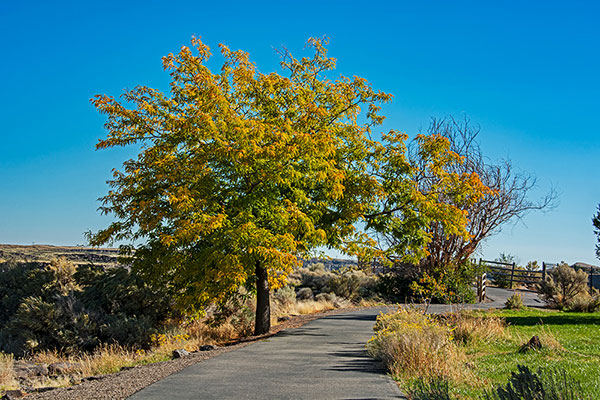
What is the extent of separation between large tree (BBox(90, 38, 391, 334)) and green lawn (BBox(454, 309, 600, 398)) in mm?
4866

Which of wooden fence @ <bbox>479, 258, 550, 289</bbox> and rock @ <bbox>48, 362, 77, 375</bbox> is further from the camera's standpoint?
wooden fence @ <bbox>479, 258, 550, 289</bbox>

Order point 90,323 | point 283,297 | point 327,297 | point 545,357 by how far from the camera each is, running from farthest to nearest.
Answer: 1. point 327,297
2. point 283,297
3. point 90,323
4. point 545,357

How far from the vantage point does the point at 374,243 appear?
15.9m

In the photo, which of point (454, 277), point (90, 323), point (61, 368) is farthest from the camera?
point (454, 277)

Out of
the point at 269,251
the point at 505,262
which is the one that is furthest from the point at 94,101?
the point at 505,262

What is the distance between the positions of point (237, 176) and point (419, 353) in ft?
23.2

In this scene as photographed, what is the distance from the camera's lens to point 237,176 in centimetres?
1427

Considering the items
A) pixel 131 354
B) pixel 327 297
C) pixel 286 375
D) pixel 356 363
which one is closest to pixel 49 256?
pixel 327 297

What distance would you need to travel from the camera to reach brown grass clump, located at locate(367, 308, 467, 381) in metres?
8.70

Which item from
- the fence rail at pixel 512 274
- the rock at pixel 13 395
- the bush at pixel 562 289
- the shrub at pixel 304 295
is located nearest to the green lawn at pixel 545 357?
the rock at pixel 13 395

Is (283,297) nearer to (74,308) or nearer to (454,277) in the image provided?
(454,277)

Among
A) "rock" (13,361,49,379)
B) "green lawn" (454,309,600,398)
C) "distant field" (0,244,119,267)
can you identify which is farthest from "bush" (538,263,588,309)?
"distant field" (0,244,119,267)

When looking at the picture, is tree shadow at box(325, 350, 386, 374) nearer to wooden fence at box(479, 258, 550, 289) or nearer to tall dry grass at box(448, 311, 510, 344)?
tall dry grass at box(448, 311, 510, 344)

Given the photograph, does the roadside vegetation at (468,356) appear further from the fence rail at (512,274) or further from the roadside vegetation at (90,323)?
the fence rail at (512,274)
